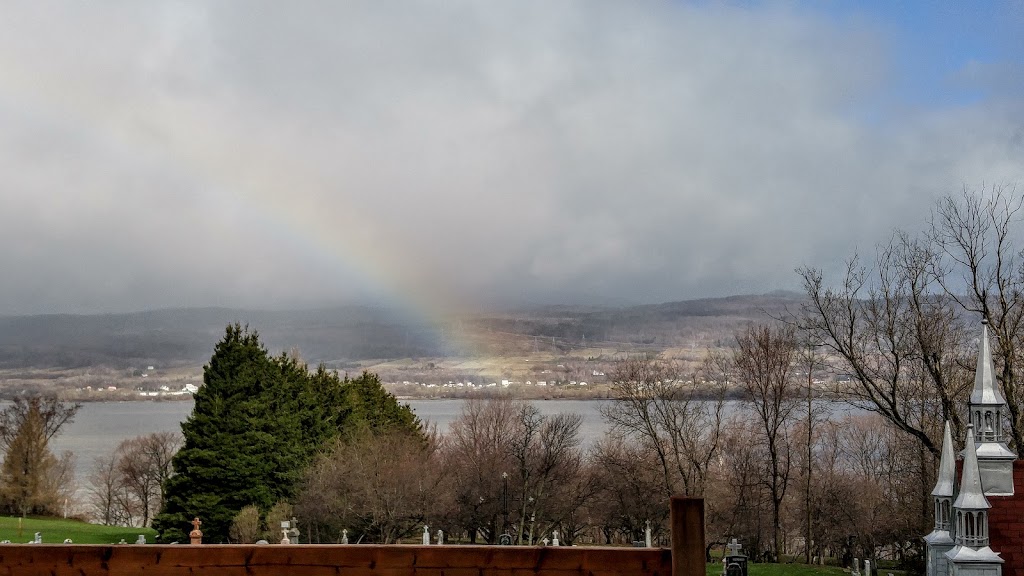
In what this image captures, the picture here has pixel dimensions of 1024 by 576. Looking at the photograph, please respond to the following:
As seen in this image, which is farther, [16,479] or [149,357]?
[149,357]

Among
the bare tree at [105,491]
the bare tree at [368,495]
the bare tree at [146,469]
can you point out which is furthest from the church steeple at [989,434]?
the bare tree at [105,491]

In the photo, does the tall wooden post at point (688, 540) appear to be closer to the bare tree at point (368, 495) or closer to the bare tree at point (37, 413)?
the bare tree at point (368, 495)

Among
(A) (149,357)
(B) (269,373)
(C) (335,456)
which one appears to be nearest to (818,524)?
(C) (335,456)

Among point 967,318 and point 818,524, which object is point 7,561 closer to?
point 967,318

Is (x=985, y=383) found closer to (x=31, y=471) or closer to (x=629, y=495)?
(x=629, y=495)

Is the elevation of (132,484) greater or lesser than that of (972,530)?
lesser

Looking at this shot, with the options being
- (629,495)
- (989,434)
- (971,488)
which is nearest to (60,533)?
(629,495)
